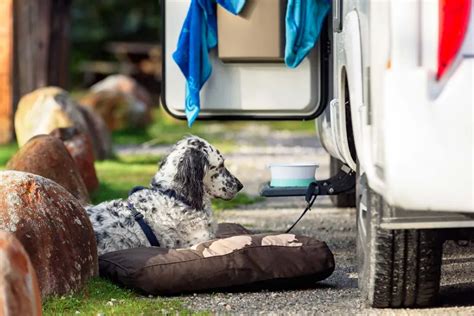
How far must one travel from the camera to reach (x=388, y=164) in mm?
4637

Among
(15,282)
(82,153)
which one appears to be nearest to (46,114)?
(82,153)

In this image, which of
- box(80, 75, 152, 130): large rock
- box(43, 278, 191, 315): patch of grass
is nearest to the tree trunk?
box(80, 75, 152, 130): large rock

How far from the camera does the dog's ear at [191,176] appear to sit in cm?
703

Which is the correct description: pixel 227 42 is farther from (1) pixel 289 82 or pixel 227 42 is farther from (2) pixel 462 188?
(2) pixel 462 188

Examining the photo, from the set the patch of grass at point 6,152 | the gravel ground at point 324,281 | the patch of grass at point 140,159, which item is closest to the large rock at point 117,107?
the patch of grass at point 6,152

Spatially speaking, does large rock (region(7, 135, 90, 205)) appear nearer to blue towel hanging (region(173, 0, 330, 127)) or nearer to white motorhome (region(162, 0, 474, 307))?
blue towel hanging (region(173, 0, 330, 127))

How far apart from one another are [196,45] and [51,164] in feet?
6.33

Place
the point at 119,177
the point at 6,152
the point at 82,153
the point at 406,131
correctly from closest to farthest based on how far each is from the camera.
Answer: the point at 406,131
the point at 82,153
the point at 119,177
the point at 6,152

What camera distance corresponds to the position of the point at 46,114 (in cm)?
1238

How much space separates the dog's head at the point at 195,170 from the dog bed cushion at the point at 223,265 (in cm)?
53

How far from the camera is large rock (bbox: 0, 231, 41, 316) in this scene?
439 cm

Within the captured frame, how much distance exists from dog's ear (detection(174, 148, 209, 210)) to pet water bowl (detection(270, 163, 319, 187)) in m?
0.55

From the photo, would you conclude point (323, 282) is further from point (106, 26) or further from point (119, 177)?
point (106, 26)

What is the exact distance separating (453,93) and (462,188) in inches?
13.8
